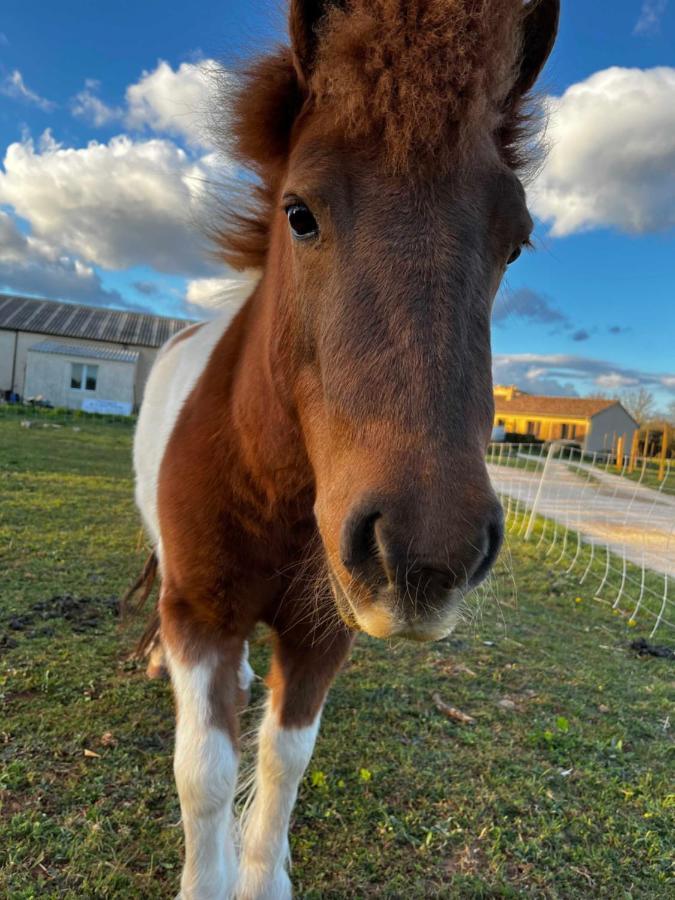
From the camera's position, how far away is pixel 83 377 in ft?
97.7

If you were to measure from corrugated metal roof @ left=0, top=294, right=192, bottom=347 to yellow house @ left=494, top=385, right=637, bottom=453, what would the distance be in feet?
98.5

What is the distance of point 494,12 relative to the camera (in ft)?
4.56

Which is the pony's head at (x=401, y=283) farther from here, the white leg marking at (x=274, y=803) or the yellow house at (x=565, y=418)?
the yellow house at (x=565, y=418)

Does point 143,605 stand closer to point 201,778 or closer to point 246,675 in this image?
point 246,675

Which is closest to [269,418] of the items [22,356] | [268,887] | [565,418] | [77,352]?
[268,887]

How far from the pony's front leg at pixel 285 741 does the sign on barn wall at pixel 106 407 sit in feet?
93.3

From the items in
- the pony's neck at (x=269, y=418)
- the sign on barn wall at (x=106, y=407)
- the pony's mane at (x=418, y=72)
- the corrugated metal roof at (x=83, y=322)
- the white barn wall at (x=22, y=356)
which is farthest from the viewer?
the corrugated metal roof at (x=83, y=322)

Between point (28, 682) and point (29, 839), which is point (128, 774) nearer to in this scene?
point (29, 839)

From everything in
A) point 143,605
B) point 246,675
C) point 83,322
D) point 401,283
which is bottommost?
point 246,675

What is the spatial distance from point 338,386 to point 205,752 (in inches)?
60.6

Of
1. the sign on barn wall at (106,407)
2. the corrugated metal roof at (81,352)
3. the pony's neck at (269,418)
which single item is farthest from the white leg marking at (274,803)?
the corrugated metal roof at (81,352)

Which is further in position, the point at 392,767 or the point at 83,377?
the point at 83,377

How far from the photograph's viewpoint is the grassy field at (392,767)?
91.5 inches

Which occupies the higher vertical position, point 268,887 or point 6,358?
point 6,358
